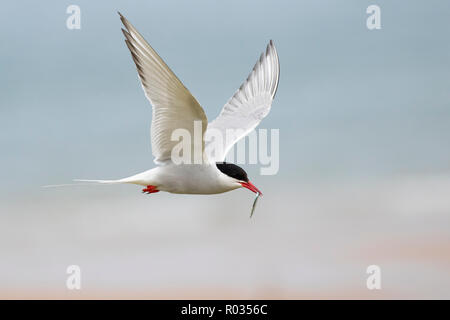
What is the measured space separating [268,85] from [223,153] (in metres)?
1.84

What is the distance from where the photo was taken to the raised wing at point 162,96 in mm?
5863

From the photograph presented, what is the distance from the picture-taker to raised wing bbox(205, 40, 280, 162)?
835 cm

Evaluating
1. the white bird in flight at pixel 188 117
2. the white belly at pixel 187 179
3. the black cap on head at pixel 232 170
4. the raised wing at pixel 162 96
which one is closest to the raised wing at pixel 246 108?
the white bird in flight at pixel 188 117

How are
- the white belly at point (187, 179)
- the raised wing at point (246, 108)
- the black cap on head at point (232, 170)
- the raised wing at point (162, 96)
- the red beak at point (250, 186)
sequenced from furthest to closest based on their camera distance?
the raised wing at point (246, 108), the red beak at point (250, 186), the black cap on head at point (232, 170), the white belly at point (187, 179), the raised wing at point (162, 96)

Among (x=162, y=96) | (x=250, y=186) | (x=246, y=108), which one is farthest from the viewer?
(x=246, y=108)

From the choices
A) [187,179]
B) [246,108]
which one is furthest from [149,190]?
[246,108]

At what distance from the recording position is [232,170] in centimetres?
730

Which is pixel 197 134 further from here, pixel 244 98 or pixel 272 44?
pixel 272 44

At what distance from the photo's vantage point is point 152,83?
6.23 m

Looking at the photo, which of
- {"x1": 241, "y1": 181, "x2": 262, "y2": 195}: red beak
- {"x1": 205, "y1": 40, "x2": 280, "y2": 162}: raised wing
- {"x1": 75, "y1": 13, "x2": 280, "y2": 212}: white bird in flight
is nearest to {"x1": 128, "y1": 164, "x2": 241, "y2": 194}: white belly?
{"x1": 75, "y1": 13, "x2": 280, "y2": 212}: white bird in flight

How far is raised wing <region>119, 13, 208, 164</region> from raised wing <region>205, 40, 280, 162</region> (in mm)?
1434

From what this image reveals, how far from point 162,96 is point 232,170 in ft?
5.06

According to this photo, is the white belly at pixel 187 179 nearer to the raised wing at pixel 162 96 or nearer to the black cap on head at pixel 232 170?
the black cap on head at pixel 232 170

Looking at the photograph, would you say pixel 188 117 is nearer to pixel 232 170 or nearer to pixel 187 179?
pixel 187 179
